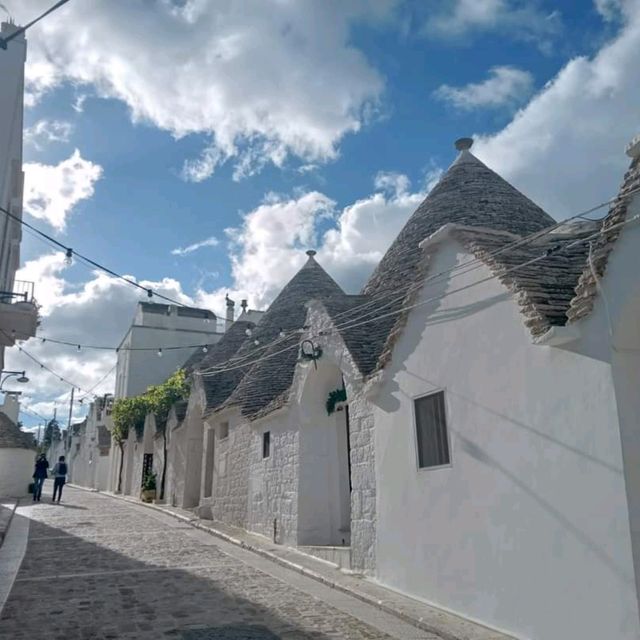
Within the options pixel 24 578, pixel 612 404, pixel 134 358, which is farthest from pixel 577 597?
pixel 134 358

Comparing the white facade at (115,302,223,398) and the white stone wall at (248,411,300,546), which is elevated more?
the white facade at (115,302,223,398)

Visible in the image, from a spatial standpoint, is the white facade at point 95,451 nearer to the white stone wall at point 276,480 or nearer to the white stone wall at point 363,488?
the white stone wall at point 276,480

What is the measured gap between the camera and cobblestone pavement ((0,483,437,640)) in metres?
6.32

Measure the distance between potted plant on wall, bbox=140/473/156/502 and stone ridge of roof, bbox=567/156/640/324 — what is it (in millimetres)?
21106

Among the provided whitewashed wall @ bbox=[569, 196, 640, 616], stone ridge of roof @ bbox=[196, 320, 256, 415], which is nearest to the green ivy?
stone ridge of roof @ bbox=[196, 320, 256, 415]

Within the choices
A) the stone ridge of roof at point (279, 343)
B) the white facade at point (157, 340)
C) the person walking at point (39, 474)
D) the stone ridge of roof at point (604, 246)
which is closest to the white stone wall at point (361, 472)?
the stone ridge of roof at point (279, 343)

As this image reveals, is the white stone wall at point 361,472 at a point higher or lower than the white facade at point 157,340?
lower

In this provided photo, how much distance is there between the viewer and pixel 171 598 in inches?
301

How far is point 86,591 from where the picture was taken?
7.99 m

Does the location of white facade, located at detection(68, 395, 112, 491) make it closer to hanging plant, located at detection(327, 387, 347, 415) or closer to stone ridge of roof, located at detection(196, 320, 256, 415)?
stone ridge of roof, located at detection(196, 320, 256, 415)

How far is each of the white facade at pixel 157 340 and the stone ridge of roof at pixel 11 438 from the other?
871cm

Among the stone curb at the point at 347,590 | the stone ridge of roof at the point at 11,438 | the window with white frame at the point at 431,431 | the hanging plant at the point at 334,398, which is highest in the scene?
the stone ridge of roof at the point at 11,438

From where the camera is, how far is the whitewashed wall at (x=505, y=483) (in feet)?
16.8

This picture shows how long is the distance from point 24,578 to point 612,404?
8.17 meters
